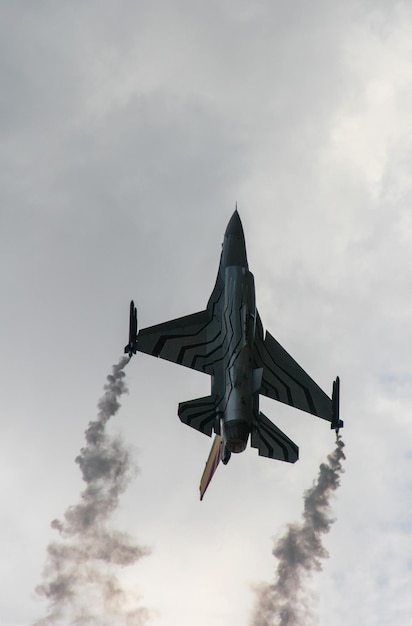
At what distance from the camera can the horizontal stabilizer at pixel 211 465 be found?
8556cm

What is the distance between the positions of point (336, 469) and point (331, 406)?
195 inches

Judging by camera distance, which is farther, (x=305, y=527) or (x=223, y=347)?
(x=305, y=527)

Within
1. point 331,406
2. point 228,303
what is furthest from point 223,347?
point 331,406

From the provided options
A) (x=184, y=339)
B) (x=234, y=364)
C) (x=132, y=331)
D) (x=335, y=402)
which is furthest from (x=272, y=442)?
(x=132, y=331)

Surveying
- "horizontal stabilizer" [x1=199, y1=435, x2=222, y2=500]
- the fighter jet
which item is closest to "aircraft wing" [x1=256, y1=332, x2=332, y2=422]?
the fighter jet

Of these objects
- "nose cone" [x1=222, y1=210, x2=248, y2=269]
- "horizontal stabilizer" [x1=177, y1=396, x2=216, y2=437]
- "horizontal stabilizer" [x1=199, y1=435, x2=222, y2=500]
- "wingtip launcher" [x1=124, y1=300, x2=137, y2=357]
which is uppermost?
"nose cone" [x1=222, y1=210, x2=248, y2=269]

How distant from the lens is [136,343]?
3371 inches

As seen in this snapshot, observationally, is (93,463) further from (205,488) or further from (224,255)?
(224,255)

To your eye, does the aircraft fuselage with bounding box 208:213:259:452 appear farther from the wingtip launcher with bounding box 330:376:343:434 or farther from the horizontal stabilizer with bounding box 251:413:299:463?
the wingtip launcher with bounding box 330:376:343:434

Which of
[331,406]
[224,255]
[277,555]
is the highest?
[224,255]

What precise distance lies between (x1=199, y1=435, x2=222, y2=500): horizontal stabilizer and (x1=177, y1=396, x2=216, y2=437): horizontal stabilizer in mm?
1683

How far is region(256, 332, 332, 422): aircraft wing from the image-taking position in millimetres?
88812

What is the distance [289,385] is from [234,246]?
419 inches

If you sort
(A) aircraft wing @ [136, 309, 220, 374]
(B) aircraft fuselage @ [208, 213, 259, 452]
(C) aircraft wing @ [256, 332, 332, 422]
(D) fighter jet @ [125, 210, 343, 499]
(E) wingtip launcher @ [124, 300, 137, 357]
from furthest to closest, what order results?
(C) aircraft wing @ [256, 332, 332, 422], (A) aircraft wing @ [136, 309, 220, 374], (E) wingtip launcher @ [124, 300, 137, 357], (D) fighter jet @ [125, 210, 343, 499], (B) aircraft fuselage @ [208, 213, 259, 452]
